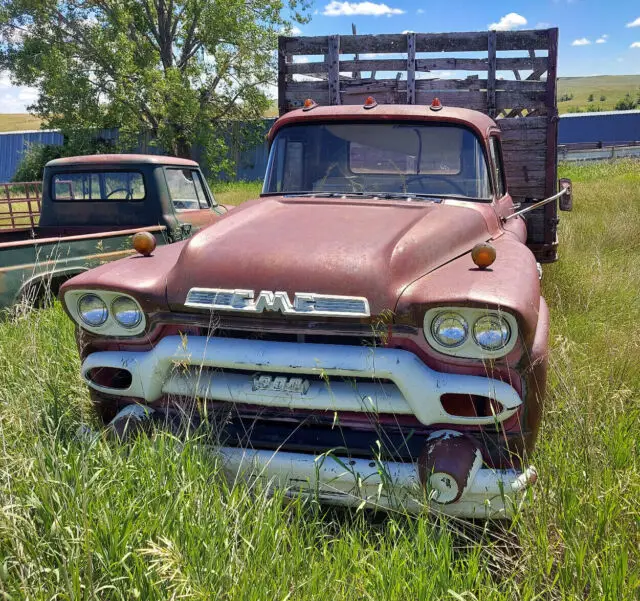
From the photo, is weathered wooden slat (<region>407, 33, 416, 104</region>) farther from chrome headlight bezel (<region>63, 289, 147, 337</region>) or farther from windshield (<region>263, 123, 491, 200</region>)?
chrome headlight bezel (<region>63, 289, 147, 337</region>)

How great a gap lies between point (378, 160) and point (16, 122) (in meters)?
89.9

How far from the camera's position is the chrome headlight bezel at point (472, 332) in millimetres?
2539

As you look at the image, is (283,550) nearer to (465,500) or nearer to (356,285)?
(465,500)

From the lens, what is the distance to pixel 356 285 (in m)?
2.74

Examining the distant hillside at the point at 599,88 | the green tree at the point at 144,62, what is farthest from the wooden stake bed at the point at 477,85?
the distant hillside at the point at 599,88

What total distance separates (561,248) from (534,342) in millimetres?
6219

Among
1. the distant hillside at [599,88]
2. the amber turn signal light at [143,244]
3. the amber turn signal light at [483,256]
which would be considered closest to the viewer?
the amber turn signal light at [483,256]

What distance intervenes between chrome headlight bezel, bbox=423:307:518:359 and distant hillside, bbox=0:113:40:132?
75.6 meters

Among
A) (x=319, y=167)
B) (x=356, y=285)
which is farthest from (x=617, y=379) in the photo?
(x=319, y=167)

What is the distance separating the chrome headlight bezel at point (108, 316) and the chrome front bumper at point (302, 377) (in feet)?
0.34

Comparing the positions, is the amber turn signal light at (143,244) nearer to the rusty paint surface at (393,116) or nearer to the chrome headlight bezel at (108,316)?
the chrome headlight bezel at (108,316)

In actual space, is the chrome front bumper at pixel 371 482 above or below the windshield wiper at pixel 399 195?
below

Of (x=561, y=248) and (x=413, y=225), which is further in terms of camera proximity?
(x=561, y=248)

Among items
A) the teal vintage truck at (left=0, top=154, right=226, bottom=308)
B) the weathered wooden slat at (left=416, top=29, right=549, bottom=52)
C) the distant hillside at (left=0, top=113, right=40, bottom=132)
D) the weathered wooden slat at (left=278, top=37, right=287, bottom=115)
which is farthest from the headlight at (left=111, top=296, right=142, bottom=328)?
the distant hillside at (left=0, top=113, right=40, bottom=132)
